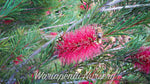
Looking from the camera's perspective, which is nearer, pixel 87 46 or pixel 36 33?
pixel 87 46

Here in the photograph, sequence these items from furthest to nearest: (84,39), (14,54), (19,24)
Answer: (19,24) → (14,54) → (84,39)

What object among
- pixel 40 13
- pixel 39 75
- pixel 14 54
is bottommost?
pixel 39 75

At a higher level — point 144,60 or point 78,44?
point 78,44

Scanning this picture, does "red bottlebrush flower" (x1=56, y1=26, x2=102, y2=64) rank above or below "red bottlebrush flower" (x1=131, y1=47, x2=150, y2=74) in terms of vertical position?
above

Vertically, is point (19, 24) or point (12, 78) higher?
point (19, 24)

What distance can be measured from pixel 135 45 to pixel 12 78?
597mm

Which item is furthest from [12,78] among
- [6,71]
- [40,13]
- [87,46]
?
[40,13]

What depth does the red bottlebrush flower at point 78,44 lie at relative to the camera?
0.39 metres

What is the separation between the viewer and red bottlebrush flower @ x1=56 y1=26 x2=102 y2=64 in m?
0.39

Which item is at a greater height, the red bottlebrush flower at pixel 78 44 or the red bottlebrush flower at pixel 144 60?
the red bottlebrush flower at pixel 78 44

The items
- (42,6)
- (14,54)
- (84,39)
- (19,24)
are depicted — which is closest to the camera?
(84,39)

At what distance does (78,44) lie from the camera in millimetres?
410

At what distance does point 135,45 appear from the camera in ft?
1.85

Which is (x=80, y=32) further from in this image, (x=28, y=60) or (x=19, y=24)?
(x=19, y=24)
